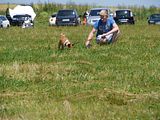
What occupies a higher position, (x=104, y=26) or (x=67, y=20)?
(x=104, y=26)

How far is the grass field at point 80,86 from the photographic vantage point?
736cm

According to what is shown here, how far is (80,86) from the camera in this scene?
9422 millimetres

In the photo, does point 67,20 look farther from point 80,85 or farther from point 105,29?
point 80,85

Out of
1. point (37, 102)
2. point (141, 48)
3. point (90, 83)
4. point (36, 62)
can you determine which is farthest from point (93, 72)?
point (141, 48)

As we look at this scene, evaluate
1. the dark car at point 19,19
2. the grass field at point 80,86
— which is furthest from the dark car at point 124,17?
the grass field at point 80,86

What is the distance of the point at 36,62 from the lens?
13.1 m

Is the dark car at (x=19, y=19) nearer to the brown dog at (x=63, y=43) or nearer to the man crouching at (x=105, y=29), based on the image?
the man crouching at (x=105, y=29)

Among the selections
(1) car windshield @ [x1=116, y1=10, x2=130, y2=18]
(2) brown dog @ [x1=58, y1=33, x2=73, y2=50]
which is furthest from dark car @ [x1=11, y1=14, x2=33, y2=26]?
(2) brown dog @ [x1=58, y1=33, x2=73, y2=50]

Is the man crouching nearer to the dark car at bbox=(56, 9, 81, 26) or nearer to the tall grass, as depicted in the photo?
the tall grass

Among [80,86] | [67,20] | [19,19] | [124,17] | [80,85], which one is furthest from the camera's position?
[19,19]

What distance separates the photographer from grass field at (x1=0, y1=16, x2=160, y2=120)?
24.1ft

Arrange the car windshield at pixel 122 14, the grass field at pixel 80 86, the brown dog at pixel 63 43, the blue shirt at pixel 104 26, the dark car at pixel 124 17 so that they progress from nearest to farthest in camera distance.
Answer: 1. the grass field at pixel 80 86
2. the brown dog at pixel 63 43
3. the blue shirt at pixel 104 26
4. the dark car at pixel 124 17
5. the car windshield at pixel 122 14

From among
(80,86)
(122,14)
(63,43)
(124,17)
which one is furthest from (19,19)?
(80,86)

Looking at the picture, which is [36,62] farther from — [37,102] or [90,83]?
[37,102]
